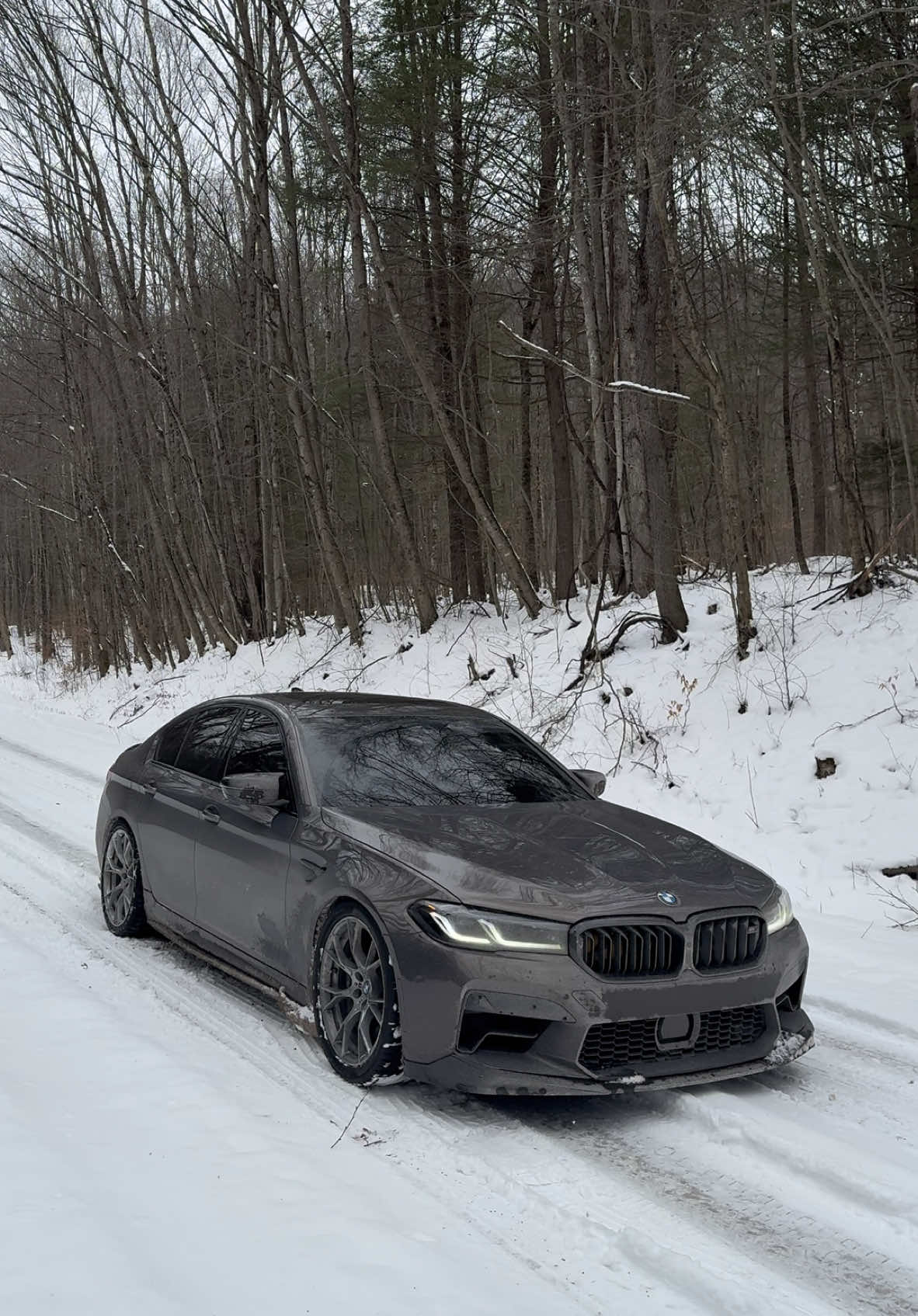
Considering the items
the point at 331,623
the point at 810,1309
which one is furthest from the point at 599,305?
the point at 810,1309

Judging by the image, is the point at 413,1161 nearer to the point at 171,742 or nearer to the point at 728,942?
the point at 728,942

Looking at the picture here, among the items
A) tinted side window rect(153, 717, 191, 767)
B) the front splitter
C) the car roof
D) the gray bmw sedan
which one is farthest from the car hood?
tinted side window rect(153, 717, 191, 767)

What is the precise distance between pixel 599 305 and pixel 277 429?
8.69 meters

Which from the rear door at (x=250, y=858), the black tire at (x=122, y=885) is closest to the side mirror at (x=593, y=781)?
the rear door at (x=250, y=858)

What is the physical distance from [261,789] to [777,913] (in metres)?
2.32

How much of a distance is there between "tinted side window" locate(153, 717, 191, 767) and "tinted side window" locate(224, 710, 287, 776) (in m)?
0.74

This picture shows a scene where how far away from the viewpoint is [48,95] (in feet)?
68.9

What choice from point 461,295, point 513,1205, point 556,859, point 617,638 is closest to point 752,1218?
point 513,1205

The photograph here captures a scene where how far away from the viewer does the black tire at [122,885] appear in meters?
6.44

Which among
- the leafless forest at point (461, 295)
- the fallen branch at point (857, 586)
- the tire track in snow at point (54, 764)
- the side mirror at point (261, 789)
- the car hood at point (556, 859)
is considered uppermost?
the leafless forest at point (461, 295)

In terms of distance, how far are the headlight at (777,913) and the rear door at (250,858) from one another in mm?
2037

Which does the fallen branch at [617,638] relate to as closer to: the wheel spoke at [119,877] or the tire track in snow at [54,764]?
the tire track in snow at [54,764]

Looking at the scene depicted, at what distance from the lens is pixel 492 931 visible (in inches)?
160

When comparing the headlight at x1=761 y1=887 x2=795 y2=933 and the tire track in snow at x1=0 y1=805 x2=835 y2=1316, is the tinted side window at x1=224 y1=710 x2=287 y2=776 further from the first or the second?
the headlight at x1=761 y1=887 x2=795 y2=933
